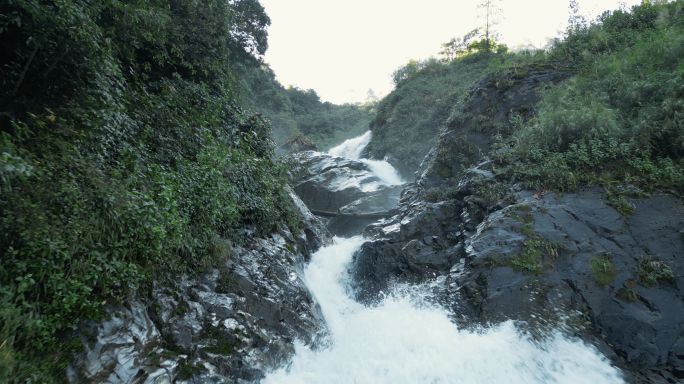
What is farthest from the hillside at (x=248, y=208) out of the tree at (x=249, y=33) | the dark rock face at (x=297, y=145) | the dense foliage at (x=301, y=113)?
the dense foliage at (x=301, y=113)

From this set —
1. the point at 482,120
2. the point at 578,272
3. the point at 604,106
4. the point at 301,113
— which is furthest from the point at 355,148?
the point at 578,272

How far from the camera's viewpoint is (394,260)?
412 inches

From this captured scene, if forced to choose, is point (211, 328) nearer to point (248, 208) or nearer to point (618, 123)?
point (248, 208)

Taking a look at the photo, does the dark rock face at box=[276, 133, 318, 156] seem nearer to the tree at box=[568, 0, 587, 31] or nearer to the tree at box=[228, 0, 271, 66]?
the tree at box=[228, 0, 271, 66]

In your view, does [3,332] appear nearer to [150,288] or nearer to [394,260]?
[150,288]

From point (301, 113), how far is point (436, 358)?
4262cm

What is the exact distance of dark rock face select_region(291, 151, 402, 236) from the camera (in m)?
17.3

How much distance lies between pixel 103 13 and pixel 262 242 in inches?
231

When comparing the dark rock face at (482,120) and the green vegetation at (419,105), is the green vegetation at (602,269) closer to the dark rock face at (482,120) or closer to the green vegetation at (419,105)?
the dark rock face at (482,120)

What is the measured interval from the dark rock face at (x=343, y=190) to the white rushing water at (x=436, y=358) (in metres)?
9.41

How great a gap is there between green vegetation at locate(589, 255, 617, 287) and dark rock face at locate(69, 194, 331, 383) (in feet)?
20.3

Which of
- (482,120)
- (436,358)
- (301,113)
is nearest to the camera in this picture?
(436,358)

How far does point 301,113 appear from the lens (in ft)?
150

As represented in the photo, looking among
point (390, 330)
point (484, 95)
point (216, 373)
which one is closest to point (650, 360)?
point (390, 330)
